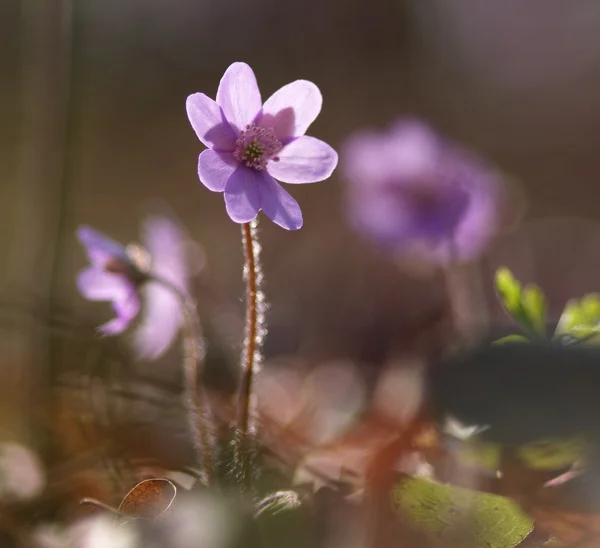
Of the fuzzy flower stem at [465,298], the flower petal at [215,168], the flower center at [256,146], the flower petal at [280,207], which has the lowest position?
the fuzzy flower stem at [465,298]

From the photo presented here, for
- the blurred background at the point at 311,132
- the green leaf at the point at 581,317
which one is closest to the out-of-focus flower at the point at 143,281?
the blurred background at the point at 311,132

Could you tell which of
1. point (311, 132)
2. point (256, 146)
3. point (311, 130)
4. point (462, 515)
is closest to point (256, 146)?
point (256, 146)

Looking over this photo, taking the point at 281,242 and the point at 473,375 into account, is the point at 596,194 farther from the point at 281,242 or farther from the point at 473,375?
the point at 473,375

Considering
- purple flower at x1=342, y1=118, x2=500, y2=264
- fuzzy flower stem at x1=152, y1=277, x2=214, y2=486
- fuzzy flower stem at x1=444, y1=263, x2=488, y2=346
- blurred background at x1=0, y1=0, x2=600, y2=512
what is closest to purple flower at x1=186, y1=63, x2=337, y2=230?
fuzzy flower stem at x1=152, y1=277, x2=214, y2=486

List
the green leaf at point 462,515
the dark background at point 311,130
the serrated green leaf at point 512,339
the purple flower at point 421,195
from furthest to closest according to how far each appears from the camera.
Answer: the purple flower at point 421,195, the dark background at point 311,130, the serrated green leaf at point 512,339, the green leaf at point 462,515

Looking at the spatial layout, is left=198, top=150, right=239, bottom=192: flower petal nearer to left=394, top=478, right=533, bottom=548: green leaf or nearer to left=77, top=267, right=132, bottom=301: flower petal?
left=77, top=267, right=132, bottom=301: flower petal

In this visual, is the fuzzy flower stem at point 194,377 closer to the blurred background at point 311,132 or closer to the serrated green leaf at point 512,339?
the blurred background at point 311,132

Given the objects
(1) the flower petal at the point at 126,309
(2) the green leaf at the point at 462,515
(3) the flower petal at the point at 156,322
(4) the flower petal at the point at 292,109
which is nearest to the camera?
(2) the green leaf at the point at 462,515
